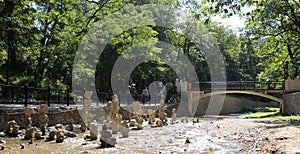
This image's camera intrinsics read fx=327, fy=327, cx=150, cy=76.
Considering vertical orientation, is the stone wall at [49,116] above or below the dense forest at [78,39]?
below

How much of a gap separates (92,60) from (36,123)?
11553 mm

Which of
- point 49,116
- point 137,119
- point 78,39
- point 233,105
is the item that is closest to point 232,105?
point 233,105

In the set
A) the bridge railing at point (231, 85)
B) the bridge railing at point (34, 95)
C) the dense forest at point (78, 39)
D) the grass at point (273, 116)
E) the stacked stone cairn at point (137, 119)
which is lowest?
the grass at point (273, 116)

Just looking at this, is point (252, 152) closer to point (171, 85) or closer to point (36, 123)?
point (36, 123)

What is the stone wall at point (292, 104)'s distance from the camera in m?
24.1

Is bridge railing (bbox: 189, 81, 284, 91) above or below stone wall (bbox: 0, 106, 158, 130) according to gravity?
above

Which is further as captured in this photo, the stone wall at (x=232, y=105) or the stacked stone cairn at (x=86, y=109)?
the stone wall at (x=232, y=105)

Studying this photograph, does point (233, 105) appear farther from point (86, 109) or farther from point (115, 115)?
point (115, 115)

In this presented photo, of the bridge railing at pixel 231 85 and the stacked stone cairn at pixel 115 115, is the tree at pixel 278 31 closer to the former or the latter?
the bridge railing at pixel 231 85

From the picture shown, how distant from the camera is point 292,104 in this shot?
25.6 m

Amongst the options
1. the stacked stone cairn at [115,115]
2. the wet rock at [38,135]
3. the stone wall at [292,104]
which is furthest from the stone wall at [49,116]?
the stone wall at [292,104]

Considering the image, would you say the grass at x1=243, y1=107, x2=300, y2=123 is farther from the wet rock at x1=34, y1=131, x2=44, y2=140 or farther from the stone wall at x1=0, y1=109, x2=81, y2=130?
the wet rock at x1=34, y1=131, x2=44, y2=140

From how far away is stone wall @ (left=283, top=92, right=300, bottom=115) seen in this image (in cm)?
2406

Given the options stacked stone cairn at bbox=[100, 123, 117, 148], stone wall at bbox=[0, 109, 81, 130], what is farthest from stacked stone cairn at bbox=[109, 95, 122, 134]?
stone wall at bbox=[0, 109, 81, 130]
